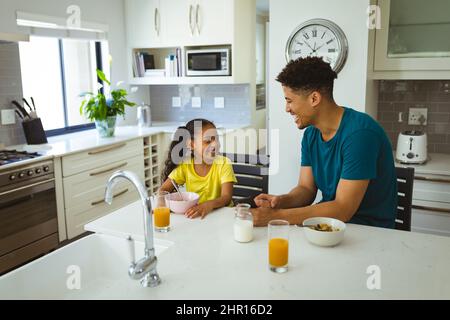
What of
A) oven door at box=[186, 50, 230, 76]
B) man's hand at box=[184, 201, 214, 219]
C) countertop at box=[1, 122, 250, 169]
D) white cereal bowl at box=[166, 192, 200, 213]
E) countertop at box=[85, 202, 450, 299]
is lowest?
countertop at box=[85, 202, 450, 299]

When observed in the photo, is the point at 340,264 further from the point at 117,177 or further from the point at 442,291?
the point at 117,177

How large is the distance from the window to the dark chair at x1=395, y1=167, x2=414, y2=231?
10.1 ft

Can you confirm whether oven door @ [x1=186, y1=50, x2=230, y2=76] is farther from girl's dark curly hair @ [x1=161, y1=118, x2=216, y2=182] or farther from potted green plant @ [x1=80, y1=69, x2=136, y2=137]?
girl's dark curly hair @ [x1=161, y1=118, x2=216, y2=182]

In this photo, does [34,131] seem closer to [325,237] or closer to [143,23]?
[143,23]

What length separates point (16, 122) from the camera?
346 cm

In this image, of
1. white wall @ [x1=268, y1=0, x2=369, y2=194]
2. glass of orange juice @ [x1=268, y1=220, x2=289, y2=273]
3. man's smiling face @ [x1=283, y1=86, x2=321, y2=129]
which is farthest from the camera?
white wall @ [x1=268, y1=0, x2=369, y2=194]

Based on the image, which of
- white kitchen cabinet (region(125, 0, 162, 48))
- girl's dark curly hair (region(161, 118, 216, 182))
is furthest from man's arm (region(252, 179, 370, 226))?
white kitchen cabinet (region(125, 0, 162, 48))

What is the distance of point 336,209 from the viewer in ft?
5.47

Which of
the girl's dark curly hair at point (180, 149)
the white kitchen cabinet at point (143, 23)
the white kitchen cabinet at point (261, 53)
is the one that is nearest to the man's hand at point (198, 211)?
the girl's dark curly hair at point (180, 149)

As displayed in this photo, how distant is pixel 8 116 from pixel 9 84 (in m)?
0.25

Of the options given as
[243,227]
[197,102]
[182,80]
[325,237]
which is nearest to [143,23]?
[182,80]

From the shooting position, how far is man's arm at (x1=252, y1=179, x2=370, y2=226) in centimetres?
167
